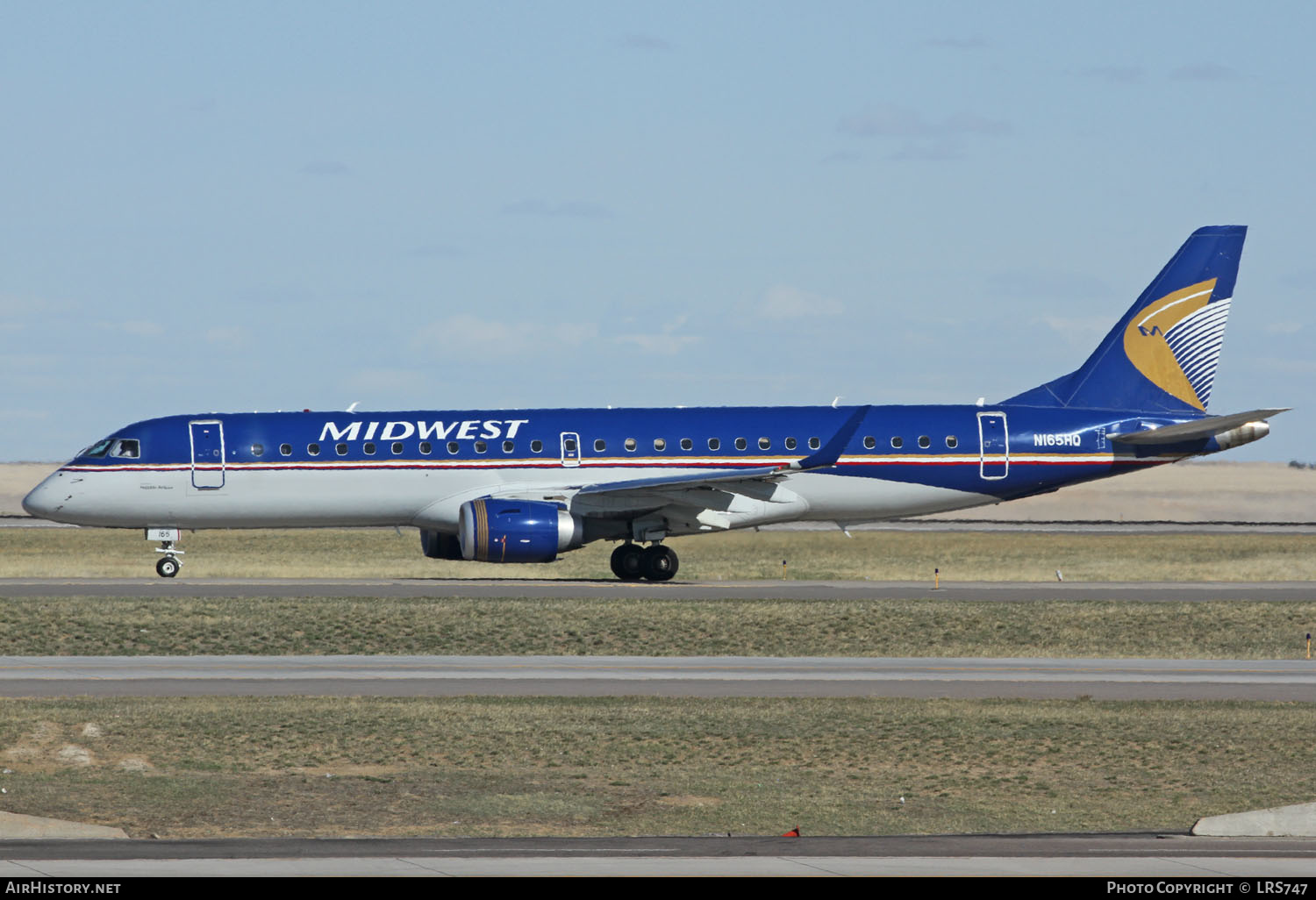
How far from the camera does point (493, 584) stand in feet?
143

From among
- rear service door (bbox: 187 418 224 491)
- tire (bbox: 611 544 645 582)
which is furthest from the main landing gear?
rear service door (bbox: 187 418 224 491)

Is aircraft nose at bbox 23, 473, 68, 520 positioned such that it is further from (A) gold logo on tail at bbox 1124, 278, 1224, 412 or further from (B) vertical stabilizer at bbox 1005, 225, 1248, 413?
(A) gold logo on tail at bbox 1124, 278, 1224, 412

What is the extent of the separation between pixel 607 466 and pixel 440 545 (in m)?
5.39

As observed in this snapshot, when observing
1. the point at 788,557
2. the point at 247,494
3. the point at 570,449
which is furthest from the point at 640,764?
the point at 788,557

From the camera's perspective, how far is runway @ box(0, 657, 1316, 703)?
2662 centimetres

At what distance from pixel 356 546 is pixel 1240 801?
5095cm

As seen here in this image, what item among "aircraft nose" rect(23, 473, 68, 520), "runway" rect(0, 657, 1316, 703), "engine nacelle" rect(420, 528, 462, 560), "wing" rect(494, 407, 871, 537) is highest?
"aircraft nose" rect(23, 473, 68, 520)

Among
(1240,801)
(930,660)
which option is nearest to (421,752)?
(1240,801)

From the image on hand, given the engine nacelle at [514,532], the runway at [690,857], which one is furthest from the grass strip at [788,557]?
the runway at [690,857]

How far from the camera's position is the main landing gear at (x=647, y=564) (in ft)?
150

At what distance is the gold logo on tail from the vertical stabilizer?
3cm

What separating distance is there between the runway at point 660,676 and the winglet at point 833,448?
12142 mm

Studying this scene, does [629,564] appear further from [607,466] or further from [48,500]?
[48,500]

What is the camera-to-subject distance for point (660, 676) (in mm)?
28562
